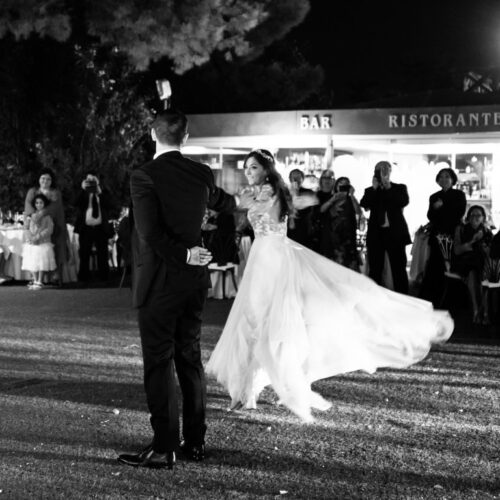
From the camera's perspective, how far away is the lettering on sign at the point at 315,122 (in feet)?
64.3

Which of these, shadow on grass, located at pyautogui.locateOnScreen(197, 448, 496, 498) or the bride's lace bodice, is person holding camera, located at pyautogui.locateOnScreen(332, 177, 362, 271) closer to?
the bride's lace bodice

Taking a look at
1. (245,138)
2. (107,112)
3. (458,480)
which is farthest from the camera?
(107,112)

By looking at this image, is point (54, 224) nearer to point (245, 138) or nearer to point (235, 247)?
point (235, 247)

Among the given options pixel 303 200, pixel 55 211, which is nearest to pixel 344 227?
pixel 303 200

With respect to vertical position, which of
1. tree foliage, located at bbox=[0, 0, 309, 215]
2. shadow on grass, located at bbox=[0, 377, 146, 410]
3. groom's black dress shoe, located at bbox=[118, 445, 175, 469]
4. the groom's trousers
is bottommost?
groom's black dress shoe, located at bbox=[118, 445, 175, 469]

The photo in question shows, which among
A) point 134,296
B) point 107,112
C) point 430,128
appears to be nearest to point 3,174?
point 107,112

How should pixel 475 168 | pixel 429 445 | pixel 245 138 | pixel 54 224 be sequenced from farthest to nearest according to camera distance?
pixel 245 138
pixel 475 168
pixel 54 224
pixel 429 445

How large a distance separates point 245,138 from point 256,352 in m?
14.1

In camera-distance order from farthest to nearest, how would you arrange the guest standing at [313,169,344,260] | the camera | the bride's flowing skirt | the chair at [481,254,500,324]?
the camera
the guest standing at [313,169,344,260]
the chair at [481,254,500,324]
the bride's flowing skirt

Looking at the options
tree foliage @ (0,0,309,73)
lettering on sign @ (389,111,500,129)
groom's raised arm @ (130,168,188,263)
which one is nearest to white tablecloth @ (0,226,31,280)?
tree foliage @ (0,0,309,73)

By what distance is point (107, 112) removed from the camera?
23.1 metres

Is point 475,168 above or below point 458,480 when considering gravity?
above

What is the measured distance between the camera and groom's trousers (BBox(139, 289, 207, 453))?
510 cm

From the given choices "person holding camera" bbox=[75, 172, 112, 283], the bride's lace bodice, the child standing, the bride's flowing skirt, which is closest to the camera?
the bride's flowing skirt
